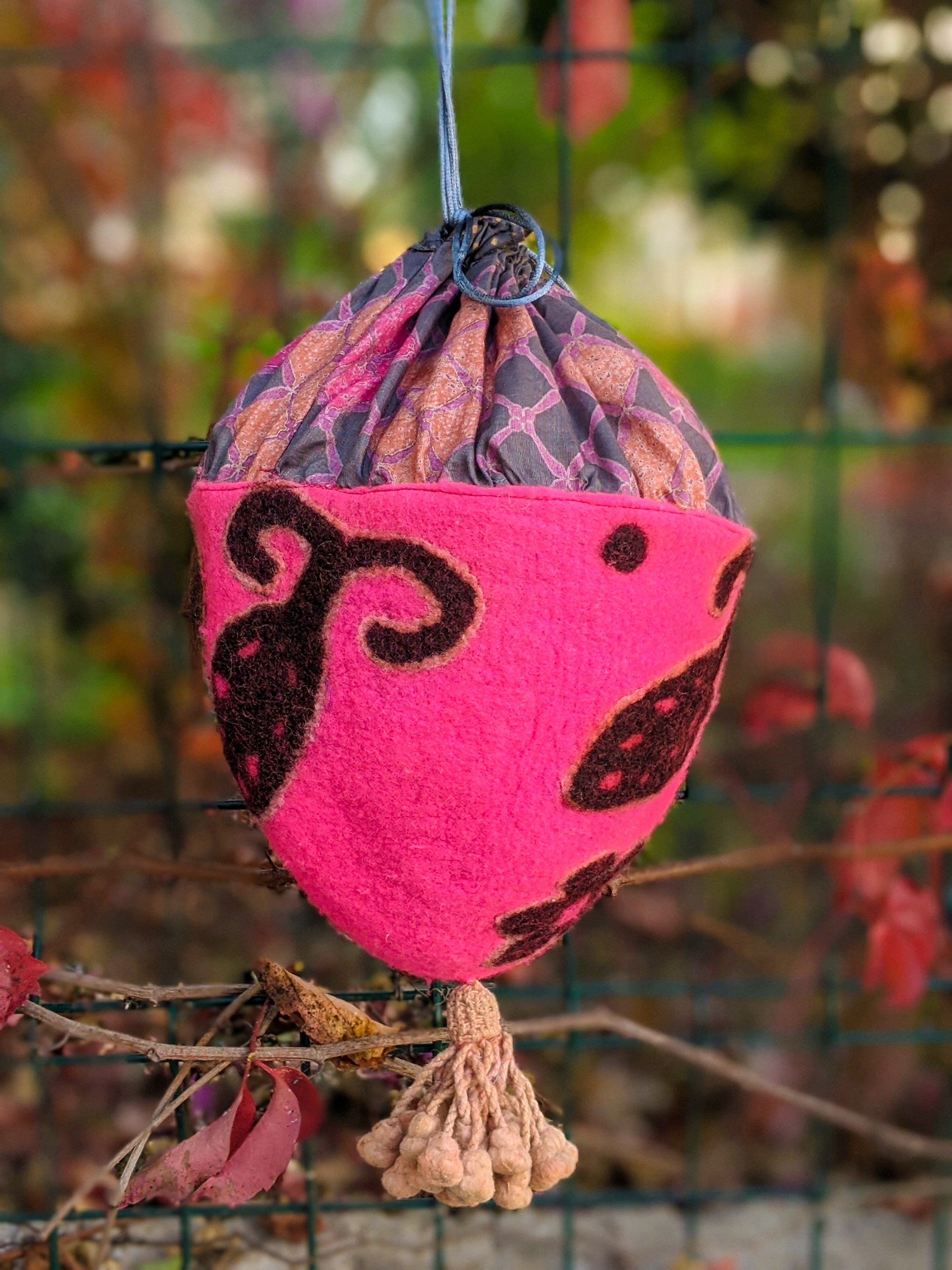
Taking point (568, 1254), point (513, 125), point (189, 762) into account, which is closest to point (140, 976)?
point (189, 762)

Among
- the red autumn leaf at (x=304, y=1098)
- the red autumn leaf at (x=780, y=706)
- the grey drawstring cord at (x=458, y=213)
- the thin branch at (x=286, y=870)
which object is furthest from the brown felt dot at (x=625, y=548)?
the red autumn leaf at (x=780, y=706)

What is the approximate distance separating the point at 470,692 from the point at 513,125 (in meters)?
1.29

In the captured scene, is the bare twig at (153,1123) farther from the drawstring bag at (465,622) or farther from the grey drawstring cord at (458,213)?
the grey drawstring cord at (458,213)

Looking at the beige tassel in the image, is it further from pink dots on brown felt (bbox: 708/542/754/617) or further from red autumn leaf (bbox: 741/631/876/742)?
red autumn leaf (bbox: 741/631/876/742)

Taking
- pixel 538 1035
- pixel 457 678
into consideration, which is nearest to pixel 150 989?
pixel 457 678

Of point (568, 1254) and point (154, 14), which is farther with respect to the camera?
point (154, 14)

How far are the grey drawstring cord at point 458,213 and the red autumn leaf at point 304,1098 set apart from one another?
0.43m

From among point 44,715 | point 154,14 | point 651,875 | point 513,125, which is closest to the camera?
point 651,875

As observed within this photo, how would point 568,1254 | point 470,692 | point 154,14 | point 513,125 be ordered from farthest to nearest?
point 513,125 < point 154,14 < point 568,1254 < point 470,692

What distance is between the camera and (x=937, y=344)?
1.25 m

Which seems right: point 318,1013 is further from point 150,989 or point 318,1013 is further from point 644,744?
point 644,744

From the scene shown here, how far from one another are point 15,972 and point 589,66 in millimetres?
863

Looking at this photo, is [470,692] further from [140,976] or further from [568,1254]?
[140,976]

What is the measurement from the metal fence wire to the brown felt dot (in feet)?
0.90
